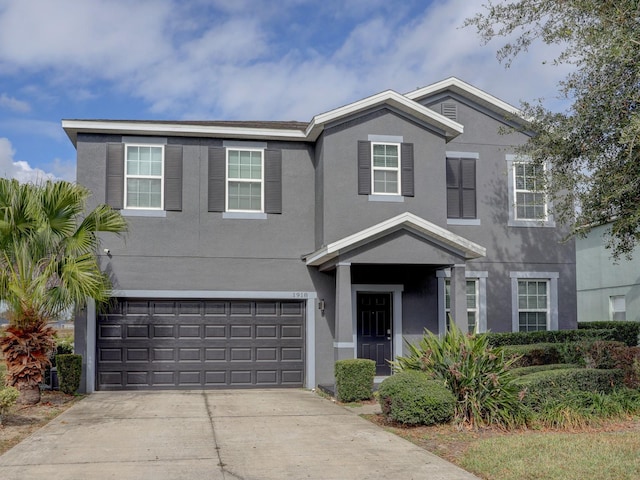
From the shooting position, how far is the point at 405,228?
15961 mm

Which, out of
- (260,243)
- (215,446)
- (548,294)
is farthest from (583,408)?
(260,243)

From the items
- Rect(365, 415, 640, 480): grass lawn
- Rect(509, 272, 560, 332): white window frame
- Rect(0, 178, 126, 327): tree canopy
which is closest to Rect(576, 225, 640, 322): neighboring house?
Rect(509, 272, 560, 332): white window frame

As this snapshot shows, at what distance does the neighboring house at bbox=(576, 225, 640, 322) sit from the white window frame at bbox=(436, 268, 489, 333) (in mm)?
7603

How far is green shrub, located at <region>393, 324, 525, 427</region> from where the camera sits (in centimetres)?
1161

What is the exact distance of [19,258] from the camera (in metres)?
13.8

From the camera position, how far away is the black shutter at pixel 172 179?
17.3 m

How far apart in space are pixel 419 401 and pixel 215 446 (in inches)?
130

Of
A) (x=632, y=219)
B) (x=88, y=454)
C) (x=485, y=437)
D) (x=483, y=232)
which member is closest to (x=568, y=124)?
(x=632, y=219)

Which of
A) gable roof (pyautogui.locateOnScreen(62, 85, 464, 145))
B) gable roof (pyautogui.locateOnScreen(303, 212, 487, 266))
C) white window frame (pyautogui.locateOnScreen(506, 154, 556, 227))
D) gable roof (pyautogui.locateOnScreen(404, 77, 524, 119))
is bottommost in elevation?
gable roof (pyautogui.locateOnScreen(303, 212, 487, 266))

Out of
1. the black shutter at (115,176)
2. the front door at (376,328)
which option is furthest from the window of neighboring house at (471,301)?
the black shutter at (115,176)

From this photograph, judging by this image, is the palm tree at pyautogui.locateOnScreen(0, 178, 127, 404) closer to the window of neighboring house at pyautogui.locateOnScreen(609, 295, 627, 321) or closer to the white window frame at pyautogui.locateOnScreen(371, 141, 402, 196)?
the white window frame at pyautogui.locateOnScreen(371, 141, 402, 196)

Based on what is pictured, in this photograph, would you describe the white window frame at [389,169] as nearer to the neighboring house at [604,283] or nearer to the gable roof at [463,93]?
the gable roof at [463,93]

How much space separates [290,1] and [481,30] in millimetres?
3834

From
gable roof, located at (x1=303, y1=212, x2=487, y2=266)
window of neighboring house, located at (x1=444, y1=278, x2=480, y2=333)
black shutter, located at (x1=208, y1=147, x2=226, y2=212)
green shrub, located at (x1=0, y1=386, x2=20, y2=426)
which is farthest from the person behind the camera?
window of neighboring house, located at (x1=444, y1=278, x2=480, y2=333)
